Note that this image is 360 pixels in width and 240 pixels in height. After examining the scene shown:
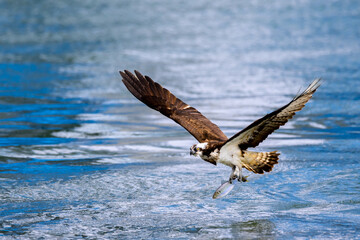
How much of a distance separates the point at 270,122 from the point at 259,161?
646 mm

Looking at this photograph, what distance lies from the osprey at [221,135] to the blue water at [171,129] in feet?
1.48

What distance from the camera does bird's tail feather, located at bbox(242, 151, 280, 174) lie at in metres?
6.28

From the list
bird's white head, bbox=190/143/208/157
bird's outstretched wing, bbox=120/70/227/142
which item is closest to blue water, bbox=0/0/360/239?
bird's white head, bbox=190/143/208/157

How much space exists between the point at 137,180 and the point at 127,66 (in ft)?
25.9

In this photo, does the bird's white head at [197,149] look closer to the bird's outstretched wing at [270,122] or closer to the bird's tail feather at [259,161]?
the bird's outstretched wing at [270,122]

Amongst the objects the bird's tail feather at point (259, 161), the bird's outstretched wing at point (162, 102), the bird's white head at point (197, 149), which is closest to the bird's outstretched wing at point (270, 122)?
the bird's tail feather at point (259, 161)

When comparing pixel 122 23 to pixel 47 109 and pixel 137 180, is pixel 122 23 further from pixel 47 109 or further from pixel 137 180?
pixel 137 180

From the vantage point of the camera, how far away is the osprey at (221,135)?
568 centimetres

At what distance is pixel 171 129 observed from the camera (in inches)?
397

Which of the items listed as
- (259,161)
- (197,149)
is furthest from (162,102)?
(259,161)

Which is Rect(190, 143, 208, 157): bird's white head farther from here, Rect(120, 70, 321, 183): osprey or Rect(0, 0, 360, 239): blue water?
Rect(0, 0, 360, 239): blue water

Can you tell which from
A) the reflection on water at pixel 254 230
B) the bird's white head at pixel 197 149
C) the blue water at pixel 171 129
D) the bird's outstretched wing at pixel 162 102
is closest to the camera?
the reflection on water at pixel 254 230

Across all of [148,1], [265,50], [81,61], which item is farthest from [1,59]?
[148,1]

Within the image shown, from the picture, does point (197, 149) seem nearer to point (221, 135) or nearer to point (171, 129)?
point (221, 135)
